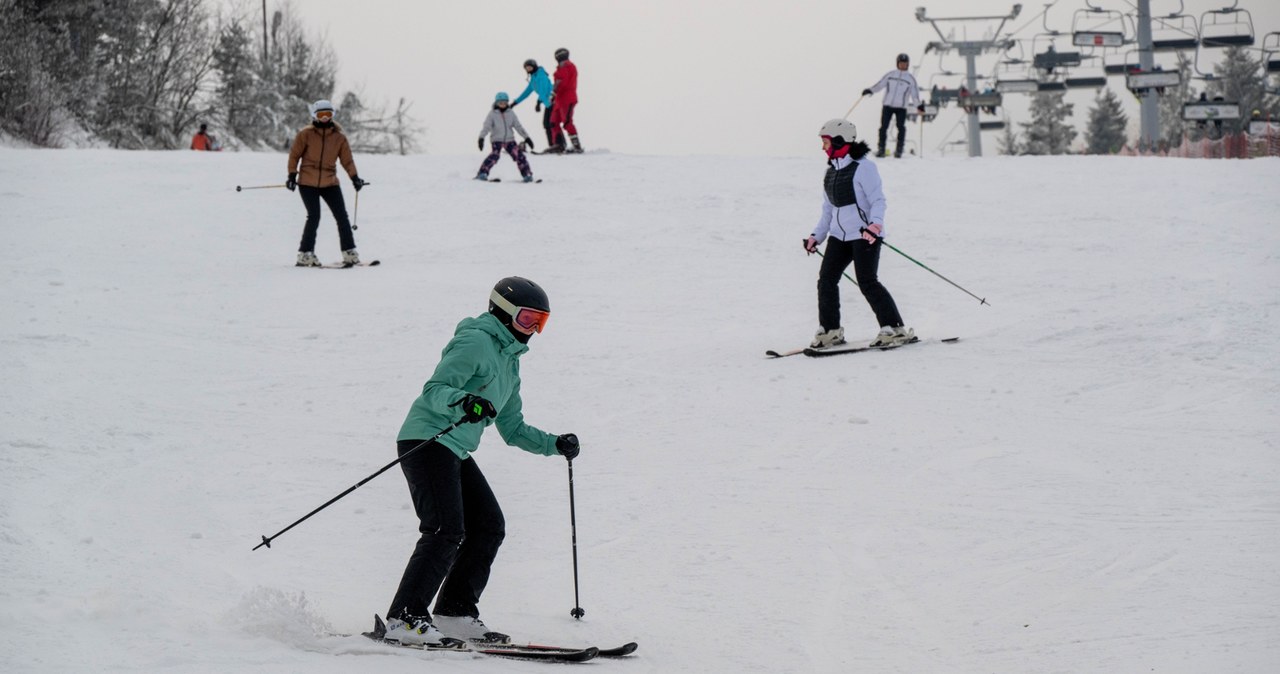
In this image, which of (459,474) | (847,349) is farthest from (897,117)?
(459,474)

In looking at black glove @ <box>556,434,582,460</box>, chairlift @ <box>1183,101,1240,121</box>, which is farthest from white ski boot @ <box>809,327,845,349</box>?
chairlift @ <box>1183,101,1240,121</box>

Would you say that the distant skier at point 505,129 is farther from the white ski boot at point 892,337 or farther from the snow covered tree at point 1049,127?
the snow covered tree at point 1049,127

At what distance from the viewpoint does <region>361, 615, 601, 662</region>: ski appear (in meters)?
4.22

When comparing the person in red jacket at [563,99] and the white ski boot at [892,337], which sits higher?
the person in red jacket at [563,99]

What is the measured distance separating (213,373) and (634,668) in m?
5.38

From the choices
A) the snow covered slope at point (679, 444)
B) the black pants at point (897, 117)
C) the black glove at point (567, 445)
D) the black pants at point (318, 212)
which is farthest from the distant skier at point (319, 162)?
the black pants at point (897, 117)

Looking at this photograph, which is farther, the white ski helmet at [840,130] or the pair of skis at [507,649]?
the white ski helmet at [840,130]

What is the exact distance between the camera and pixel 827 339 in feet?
31.0

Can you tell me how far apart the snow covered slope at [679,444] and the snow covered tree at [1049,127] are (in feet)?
243

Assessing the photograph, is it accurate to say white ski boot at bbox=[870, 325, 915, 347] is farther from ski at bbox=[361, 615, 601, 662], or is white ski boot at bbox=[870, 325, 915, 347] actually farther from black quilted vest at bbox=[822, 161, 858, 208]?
ski at bbox=[361, 615, 601, 662]

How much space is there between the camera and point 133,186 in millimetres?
16094

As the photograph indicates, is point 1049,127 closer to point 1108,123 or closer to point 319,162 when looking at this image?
point 1108,123

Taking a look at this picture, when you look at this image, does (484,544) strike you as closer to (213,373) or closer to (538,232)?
(213,373)

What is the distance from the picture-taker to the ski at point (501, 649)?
166 inches
